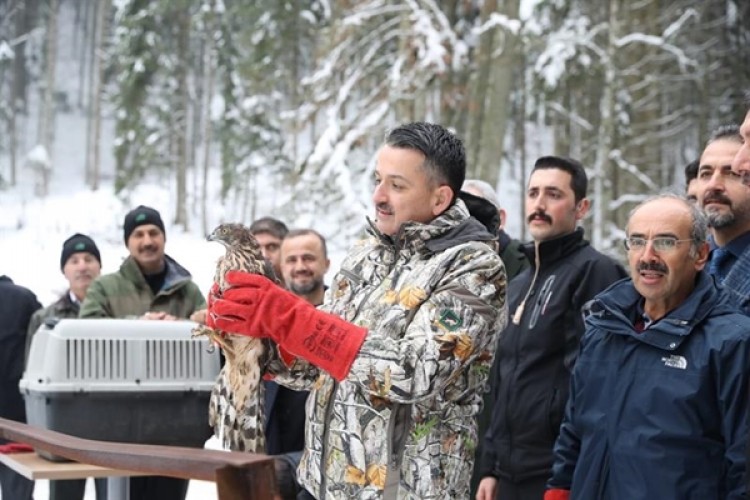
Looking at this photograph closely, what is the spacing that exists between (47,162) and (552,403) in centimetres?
3598

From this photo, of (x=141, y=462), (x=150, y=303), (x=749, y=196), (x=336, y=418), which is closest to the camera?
(x=141, y=462)

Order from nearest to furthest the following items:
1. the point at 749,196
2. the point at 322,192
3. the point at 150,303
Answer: the point at 749,196
the point at 150,303
the point at 322,192

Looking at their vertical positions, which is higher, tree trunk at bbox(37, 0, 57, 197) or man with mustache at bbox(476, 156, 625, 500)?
tree trunk at bbox(37, 0, 57, 197)

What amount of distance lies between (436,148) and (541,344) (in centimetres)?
134

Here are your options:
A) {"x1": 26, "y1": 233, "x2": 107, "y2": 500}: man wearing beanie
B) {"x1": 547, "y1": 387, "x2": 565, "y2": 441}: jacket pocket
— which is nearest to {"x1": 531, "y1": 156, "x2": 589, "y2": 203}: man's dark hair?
{"x1": 547, "y1": 387, "x2": 565, "y2": 441}: jacket pocket

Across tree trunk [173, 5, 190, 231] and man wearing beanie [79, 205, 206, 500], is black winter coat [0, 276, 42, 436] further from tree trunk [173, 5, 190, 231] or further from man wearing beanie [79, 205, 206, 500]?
tree trunk [173, 5, 190, 231]

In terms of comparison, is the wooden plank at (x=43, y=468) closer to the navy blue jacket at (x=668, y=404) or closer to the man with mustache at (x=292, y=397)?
the man with mustache at (x=292, y=397)

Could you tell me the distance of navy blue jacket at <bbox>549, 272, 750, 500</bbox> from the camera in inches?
105

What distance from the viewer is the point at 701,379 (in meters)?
2.69

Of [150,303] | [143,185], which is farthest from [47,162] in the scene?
[150,303]

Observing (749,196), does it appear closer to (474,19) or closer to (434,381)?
(434,381)

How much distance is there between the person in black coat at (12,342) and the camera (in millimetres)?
6160

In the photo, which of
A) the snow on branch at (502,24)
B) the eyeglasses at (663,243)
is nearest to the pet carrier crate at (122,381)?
the eyeglasses at (663,243)

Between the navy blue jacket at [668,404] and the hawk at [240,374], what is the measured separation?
971 millimetres
